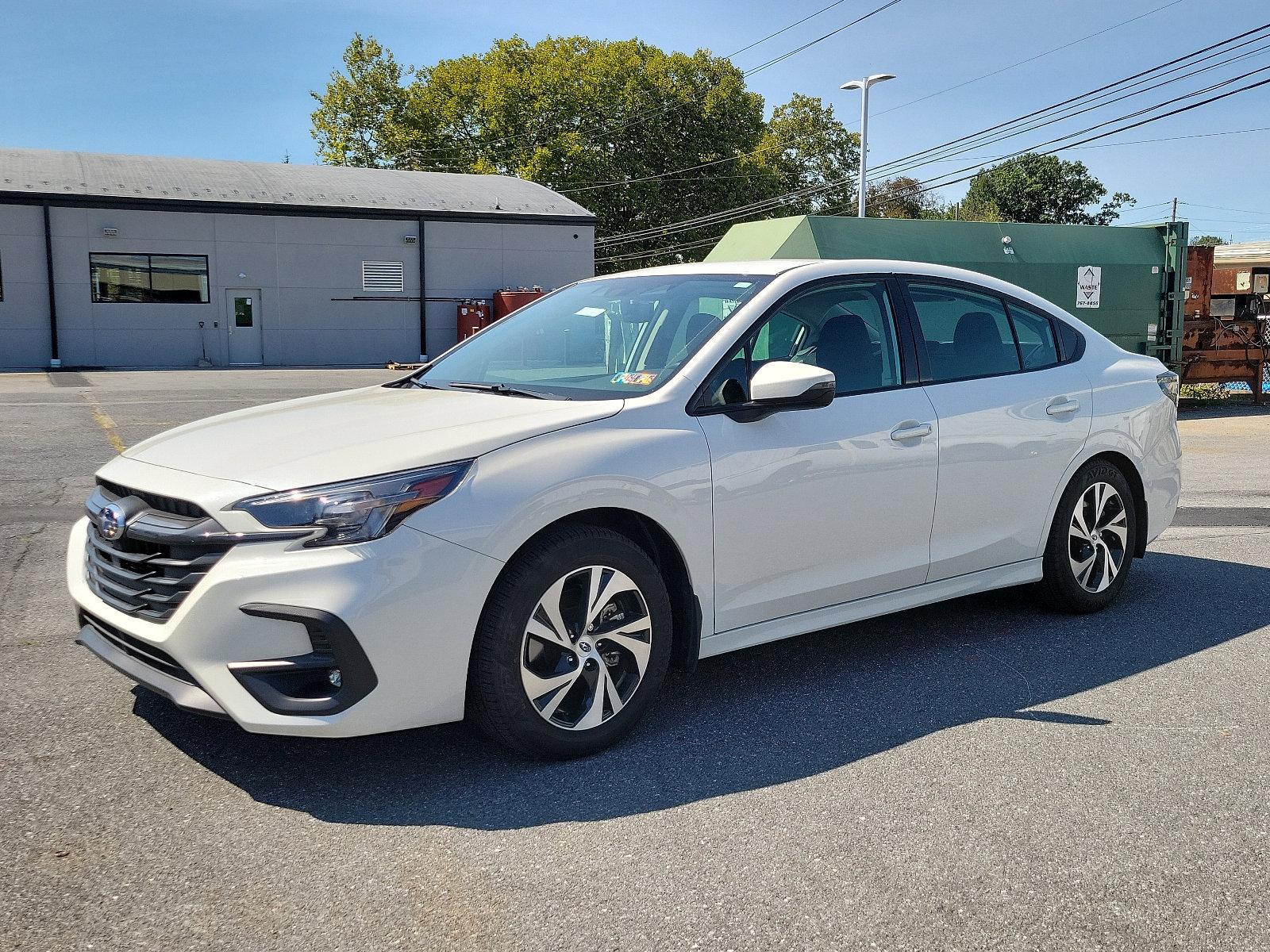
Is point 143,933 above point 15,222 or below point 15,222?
below

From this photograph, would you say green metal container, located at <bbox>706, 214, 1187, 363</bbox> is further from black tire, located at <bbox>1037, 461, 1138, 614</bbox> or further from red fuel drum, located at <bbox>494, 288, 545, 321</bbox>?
red fuel drum, located at <bbox>494, 288, 545, 321</bbox>

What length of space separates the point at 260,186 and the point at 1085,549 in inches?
1316

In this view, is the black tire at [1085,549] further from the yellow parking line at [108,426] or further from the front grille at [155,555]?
the yellow parking line at [108,426]

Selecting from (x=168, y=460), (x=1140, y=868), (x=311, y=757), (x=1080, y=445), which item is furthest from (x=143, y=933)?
(x=1080, y=445)

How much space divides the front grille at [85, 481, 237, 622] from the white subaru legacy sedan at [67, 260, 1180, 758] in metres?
0.01

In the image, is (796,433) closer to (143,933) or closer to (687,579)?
(687,579)

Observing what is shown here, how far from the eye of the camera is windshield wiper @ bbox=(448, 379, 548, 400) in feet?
13.9

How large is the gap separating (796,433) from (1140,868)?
6.10 ft

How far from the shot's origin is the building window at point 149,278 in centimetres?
3161

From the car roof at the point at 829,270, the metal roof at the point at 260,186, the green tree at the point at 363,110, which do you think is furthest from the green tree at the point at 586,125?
the car roof at the point at 829,270

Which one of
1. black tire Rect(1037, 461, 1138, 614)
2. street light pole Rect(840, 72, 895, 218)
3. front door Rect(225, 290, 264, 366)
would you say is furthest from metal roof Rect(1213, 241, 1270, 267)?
black tire Rect(1037, 461, 1138, 614)

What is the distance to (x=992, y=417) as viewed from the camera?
16.3ft

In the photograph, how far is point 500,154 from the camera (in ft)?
186

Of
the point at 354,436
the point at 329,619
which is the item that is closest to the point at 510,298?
the point at 354,436
